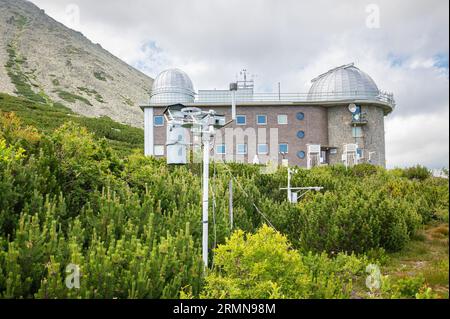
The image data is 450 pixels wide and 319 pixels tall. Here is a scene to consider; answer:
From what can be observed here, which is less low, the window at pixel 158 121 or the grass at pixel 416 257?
the window at pixel 158 121

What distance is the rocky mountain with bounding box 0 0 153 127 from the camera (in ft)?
235

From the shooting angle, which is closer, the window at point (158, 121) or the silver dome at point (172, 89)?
the window at point (158, 121)

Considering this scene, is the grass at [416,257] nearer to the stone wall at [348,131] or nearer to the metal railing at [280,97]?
the metal railing at [280,97]

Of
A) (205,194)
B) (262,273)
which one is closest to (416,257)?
(262,273)

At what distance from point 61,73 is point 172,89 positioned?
67605 mm

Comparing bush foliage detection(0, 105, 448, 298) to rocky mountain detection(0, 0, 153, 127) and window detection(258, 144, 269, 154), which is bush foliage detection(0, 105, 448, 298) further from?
rocky mountain detection(0, 0, 153, 127)

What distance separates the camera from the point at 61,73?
9156 cm

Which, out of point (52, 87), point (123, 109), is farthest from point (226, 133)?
point (52, 87)

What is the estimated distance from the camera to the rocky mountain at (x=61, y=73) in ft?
235

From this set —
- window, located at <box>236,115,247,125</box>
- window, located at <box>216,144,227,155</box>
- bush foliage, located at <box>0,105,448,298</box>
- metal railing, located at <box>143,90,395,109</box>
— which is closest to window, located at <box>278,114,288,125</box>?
metal railing, located at <box>143,90,395,109</box>

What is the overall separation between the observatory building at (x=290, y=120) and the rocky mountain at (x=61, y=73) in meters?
37.6

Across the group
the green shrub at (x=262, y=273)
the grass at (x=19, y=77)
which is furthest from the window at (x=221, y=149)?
the grass at (x=19, y=77)

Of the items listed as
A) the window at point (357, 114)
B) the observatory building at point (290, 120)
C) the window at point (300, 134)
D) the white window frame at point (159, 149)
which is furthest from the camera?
the window at point (357, 114)
